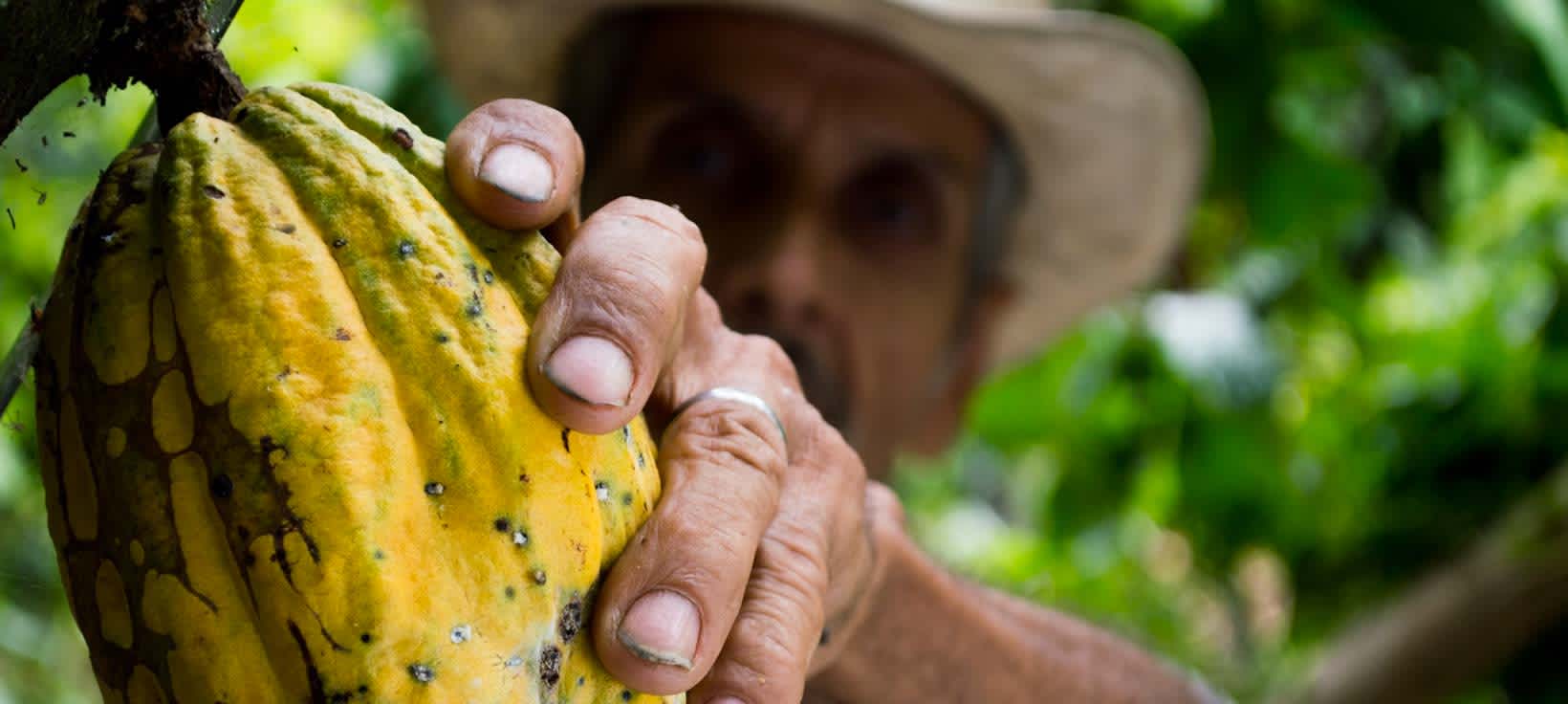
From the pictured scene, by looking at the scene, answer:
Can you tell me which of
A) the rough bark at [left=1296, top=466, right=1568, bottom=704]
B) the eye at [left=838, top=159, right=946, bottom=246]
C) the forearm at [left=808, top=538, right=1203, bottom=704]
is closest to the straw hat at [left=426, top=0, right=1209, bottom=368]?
the eye at [left=838, top=159, right=946, bottom=246]

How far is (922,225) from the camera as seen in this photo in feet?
7.49

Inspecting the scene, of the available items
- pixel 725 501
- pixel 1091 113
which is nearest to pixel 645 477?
pixel 725 501

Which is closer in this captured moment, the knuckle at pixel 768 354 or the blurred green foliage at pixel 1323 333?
the knuckle at pixel 768 354

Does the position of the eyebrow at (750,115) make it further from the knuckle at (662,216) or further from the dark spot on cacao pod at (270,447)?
the dark spot on cacao pod at (270,447)

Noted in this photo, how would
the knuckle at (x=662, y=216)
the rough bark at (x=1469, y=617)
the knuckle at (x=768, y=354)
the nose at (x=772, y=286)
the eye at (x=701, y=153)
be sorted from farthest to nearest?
the rough bark at (x=1469, y=617), the eye at (x=701, y=153), the nose at (x=772, y=286), the knuckle at (x=768, y=354), the knuckle at (x=662, y=216)

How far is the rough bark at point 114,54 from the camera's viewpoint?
0.53 metres

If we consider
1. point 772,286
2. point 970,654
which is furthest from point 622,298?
point 772,286

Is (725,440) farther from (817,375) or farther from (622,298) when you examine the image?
(817,375)

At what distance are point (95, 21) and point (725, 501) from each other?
1.17 feet

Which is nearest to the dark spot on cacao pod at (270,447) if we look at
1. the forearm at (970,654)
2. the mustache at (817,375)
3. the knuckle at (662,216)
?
the knuckle at (662,216)

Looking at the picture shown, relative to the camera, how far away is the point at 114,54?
60 cm

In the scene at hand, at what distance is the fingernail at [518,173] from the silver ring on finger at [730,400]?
0.17 metres

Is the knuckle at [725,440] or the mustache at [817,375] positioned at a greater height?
the knuckle at [725,440]

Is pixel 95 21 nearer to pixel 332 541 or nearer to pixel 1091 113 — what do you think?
pixel 332 541
